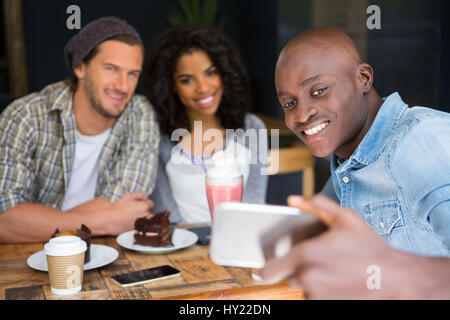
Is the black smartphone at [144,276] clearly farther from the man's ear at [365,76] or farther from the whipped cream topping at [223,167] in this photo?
the man's ear at [365,76]

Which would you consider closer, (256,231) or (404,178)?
(256,231)

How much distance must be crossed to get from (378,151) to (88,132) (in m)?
1.48

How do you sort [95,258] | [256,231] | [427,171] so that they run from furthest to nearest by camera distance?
[95,258] < [427,171] < [256,231]

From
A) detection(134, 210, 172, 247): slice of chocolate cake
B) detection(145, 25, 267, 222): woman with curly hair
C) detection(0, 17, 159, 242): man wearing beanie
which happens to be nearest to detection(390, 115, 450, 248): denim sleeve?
detection(134, 210, 172, 247): slice of chocolate cake

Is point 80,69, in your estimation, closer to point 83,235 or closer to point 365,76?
point 83,235

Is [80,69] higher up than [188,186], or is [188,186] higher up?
[80,69]

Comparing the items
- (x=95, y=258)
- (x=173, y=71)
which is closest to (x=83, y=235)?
(x=95, y=258)

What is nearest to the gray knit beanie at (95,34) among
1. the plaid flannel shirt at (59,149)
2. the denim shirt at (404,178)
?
the plaid flannel shirt at (59,149)

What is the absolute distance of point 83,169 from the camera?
2223 mm

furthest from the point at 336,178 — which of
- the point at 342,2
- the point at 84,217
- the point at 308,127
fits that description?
the point at 342,2

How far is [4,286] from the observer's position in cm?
122

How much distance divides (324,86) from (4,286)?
95 centimetres
